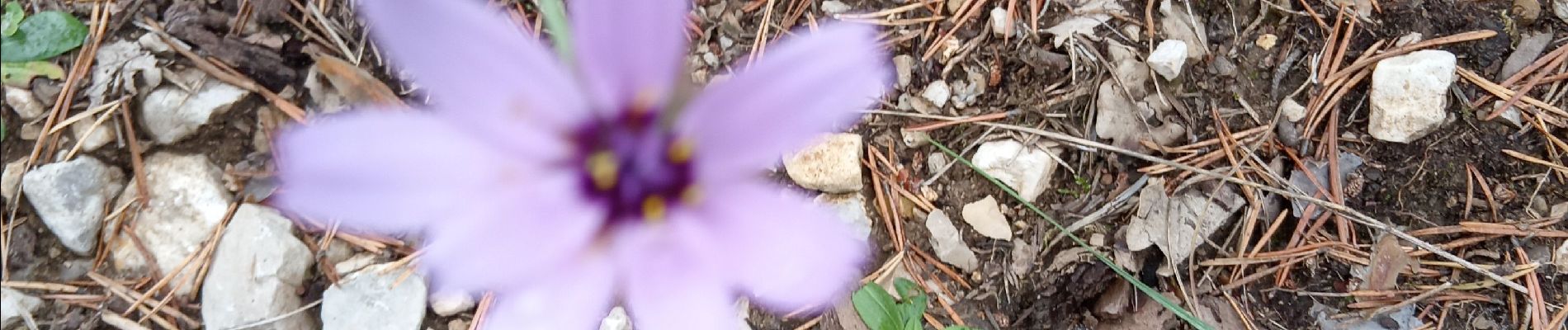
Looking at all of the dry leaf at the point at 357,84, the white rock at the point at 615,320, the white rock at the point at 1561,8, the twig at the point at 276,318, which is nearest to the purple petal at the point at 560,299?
the dry leaf at the point at 357,84

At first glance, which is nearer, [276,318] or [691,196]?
[691,196]

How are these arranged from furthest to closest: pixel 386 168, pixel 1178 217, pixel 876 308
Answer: pixel 1178 217 < pixel 876 308 < pixel 386 168

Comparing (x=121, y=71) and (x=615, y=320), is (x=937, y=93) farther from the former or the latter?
(x=121, y=71)

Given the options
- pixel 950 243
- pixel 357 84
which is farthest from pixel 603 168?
pixel 950 243

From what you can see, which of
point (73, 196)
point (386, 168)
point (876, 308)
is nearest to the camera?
point (386, 168)

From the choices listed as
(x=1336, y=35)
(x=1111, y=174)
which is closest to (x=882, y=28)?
(x=1111, y=174)

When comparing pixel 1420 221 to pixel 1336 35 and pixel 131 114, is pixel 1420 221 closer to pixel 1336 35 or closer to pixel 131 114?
pixel 1336 35
